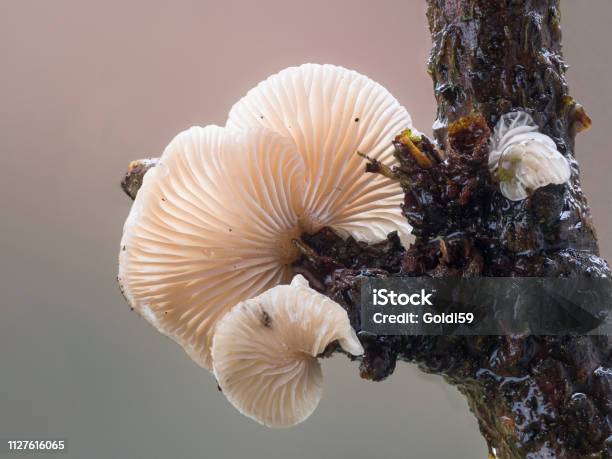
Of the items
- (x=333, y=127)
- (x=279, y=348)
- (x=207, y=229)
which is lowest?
(x=279, y=348)

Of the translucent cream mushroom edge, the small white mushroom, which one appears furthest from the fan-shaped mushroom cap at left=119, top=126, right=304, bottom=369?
the small white mushroom

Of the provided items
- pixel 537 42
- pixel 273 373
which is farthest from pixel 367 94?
pixel 273 373

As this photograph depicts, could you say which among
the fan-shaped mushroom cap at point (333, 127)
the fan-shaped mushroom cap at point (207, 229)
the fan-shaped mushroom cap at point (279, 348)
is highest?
the fan-shaped mushroom cap at point (333, 127)

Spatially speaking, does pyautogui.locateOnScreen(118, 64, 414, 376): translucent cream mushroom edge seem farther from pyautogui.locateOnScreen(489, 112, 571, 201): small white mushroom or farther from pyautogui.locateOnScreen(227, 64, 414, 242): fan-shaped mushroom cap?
pyautogui.locateOnScreen(489, 112, 571, 201): small white mushroom

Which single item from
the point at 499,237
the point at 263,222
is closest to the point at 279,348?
the point at 263,222

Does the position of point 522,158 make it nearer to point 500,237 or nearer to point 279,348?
point 500,237

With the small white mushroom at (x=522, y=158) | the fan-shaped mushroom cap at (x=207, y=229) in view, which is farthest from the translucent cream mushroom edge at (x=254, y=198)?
the small white mushroom at (x=522, y=158)

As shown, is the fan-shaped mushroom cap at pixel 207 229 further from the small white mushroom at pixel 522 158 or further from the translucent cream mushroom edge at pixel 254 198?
the small white mushroom at pixel 522 158
